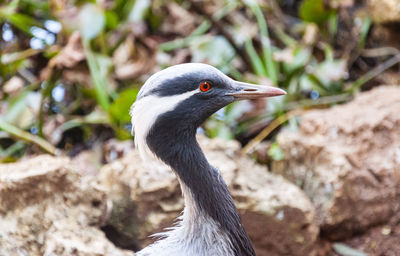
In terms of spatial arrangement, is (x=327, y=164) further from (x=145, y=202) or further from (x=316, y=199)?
(x=145, y=202)

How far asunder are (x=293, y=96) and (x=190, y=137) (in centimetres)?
233

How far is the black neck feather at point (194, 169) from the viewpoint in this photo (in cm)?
197

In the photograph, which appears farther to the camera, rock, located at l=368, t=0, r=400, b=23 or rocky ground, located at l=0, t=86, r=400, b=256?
rock, located at l=368, t=0, r=400, b=23

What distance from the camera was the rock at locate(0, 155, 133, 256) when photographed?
246 centimetres

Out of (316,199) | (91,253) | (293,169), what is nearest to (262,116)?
(293,169)

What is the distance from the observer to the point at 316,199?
3141 millimetres

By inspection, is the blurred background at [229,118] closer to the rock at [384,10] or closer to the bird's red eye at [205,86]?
the rock at [384,10]

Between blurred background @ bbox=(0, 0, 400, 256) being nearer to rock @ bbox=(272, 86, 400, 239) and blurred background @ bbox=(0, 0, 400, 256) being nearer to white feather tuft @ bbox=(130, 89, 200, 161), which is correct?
rock @ bbox=(272, 86, 400, 239)

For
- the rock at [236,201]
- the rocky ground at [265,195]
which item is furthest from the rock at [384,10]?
the rock at [236,201]

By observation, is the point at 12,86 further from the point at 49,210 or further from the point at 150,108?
the point at 150,108

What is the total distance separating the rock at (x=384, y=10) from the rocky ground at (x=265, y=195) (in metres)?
1.00

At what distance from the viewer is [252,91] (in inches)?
80.4

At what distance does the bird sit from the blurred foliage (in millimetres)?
1520

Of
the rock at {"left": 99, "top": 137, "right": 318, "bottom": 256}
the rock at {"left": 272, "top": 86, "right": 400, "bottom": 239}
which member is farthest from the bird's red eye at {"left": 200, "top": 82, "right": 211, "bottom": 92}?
the rock at {"left": 272, "top": 86, "right": 400, "bottom": 239}
